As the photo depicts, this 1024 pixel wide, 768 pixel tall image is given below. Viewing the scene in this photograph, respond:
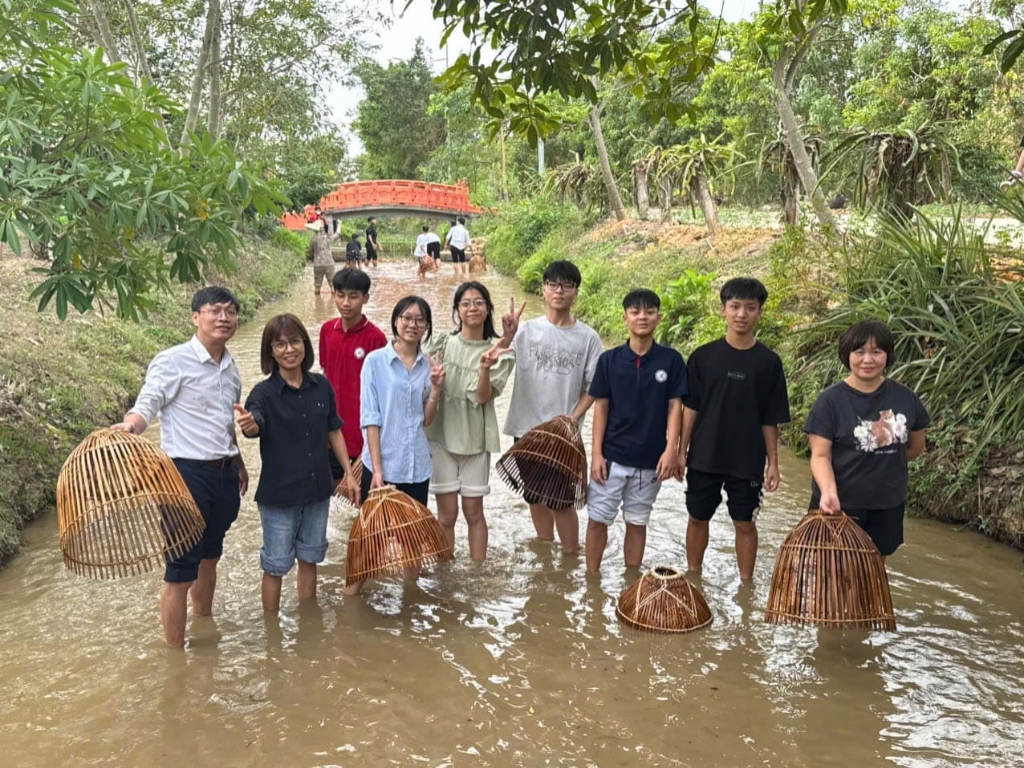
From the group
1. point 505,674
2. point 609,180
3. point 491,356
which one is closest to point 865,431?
point 491,356

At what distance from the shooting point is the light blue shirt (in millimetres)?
4305

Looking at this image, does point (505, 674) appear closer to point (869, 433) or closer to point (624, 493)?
point (624, 493)

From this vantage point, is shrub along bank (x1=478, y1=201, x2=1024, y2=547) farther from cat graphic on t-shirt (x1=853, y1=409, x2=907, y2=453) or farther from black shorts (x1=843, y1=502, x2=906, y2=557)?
cat graphic on t-shirt (x1=853, y1=409, x2=907, y2=453)

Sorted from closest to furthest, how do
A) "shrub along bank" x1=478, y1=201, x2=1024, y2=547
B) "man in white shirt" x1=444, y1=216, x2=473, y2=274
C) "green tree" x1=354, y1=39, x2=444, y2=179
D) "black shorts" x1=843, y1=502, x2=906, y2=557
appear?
1. "black shorts" x1=843, y1=502, x2=906, y2=557
2. "shrub along bank" x1=478, y1=201, x2=1024, y2=547
3. "man in white shirt" x1=444, y1=216, x2=473, y2=274
4. "green tree" x1=354, y1=39, x2=444, y2=179

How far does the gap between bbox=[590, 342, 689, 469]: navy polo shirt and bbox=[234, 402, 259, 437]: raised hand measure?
64.5 inches

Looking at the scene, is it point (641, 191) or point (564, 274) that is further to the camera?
point (641, 191)

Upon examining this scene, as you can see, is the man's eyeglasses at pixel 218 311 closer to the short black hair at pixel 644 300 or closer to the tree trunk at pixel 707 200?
the short black hair at pixel 644 300

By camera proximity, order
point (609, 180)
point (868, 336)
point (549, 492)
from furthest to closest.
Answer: point (609, 180) < point (549, 492) < point (868, 336)

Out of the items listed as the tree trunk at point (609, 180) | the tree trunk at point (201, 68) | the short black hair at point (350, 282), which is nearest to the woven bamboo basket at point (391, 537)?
the short black hair at point (350, 282)

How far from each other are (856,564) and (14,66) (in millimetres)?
4268

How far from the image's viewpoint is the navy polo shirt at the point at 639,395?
4348 millimetres

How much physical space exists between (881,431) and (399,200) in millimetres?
30605

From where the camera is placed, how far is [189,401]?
372cm

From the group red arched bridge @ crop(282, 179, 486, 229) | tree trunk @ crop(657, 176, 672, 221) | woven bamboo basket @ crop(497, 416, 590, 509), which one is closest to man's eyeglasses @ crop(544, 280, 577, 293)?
woven bamboo basket @ crop(497, 416, 590, 509)
